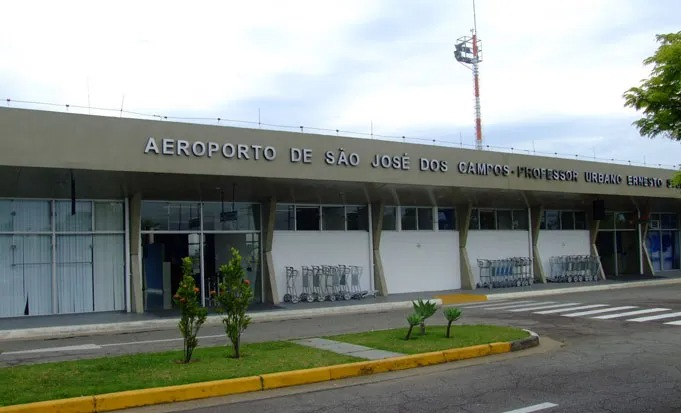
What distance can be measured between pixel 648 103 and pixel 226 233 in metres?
13.7

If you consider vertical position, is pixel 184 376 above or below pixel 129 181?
below

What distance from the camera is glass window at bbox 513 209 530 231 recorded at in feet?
99.4

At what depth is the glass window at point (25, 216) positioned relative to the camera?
18859 mm

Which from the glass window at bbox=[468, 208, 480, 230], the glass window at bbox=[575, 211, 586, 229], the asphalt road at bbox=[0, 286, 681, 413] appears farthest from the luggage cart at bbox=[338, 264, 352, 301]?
the glass window at bbox=[575, 211, 586, 229]

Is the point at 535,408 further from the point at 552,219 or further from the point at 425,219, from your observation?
the point at 552,219

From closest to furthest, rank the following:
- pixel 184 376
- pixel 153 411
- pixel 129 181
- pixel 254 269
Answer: pixel 153 411, pixel 184 376, pixel 129 181, pixel 254 269

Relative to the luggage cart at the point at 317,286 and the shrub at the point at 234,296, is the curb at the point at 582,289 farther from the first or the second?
the shrub at the point at 234,296

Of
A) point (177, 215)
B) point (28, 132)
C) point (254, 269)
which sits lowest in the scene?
point (254, 269)

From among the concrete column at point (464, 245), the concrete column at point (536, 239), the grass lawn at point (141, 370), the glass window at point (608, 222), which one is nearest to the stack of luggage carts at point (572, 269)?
the concrete column at point (536, 239)

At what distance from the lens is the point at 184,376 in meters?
8.84

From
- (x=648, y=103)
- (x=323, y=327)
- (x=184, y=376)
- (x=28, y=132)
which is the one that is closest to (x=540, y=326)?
(x=323, y=327)

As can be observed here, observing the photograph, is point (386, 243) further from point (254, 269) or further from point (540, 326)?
point (540, 326)

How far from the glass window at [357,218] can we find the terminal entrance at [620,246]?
16.4 metres

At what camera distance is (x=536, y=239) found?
30.5 metres
